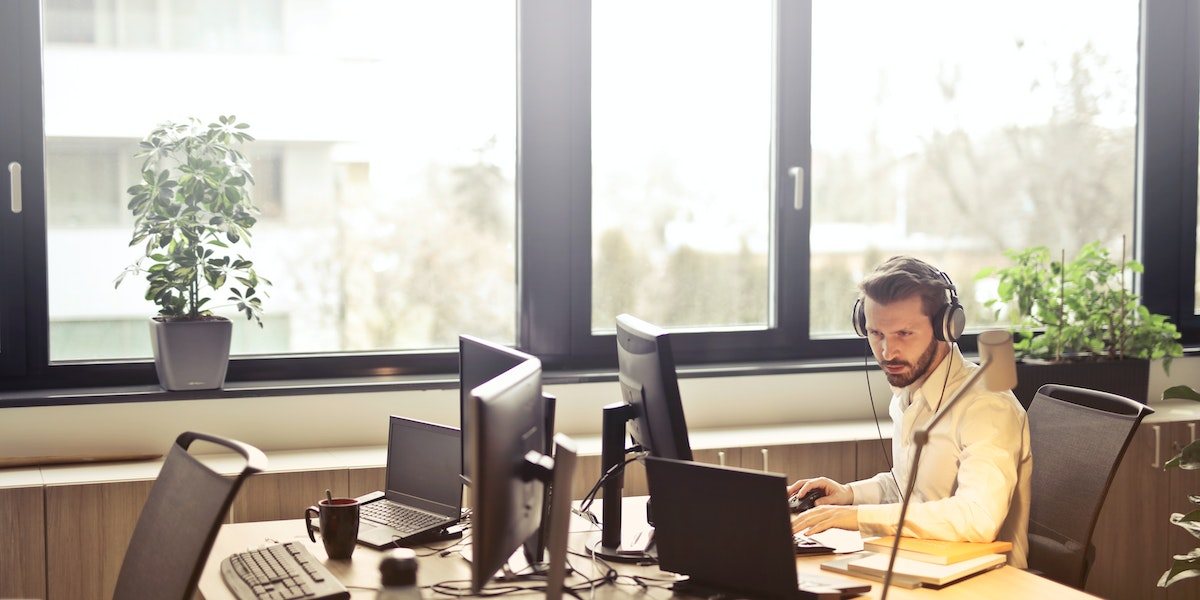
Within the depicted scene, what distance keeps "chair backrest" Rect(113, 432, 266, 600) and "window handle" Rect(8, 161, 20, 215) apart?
4.69 ft

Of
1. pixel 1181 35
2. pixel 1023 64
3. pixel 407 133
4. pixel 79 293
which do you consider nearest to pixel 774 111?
pixel 1023 64

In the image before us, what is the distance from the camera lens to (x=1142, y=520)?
10.7 ft

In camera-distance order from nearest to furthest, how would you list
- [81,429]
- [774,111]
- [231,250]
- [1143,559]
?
[81,429] < [231,250] < [1143,559] < [774,111]

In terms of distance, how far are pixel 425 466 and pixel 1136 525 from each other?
7.41 ft

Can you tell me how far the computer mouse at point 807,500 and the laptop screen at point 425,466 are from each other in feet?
2.31

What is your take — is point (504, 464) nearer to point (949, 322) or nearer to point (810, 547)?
point (810, 547)

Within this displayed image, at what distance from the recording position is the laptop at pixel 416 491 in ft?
7.06

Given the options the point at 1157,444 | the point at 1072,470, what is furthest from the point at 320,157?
the point at 1157,444

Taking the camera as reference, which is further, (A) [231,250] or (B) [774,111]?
(B) [774,111]

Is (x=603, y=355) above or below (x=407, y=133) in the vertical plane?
below

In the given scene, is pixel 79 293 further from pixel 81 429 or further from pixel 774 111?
pixel 774 111

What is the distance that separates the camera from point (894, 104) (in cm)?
364

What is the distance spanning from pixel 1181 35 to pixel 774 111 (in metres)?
1.60

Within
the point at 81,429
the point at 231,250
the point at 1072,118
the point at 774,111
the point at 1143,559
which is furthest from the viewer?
the point at 1072,118
